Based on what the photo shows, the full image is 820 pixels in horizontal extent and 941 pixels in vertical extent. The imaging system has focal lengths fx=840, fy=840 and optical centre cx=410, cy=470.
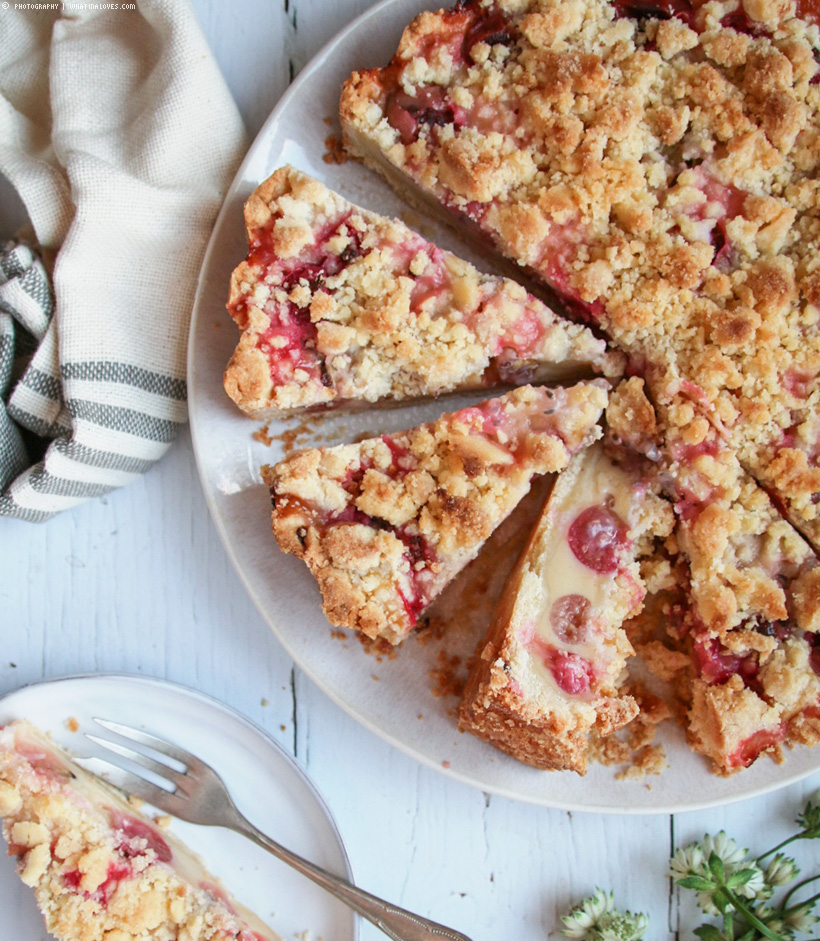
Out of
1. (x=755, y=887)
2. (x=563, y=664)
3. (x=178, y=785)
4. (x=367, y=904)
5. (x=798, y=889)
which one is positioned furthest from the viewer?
(x=798, y=889)

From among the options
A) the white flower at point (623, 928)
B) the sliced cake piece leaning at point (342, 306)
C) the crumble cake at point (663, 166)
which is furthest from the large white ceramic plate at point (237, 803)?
the crumble cake at point (663, 166)

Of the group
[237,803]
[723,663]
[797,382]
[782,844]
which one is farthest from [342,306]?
[782,844]

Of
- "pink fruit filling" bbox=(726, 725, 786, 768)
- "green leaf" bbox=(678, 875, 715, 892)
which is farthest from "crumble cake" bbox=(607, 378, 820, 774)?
"green leaf" bbox=(678, 875, 715, 892)

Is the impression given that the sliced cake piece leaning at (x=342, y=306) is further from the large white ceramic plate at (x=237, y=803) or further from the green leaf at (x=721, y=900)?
the green leaf at (x=721, y=900)

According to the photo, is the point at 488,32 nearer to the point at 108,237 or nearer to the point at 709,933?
the point at 108,237

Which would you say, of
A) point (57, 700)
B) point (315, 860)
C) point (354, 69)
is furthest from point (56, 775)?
point (354, 69)

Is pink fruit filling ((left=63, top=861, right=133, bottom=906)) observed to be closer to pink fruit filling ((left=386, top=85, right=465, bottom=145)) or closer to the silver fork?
the silver fork
